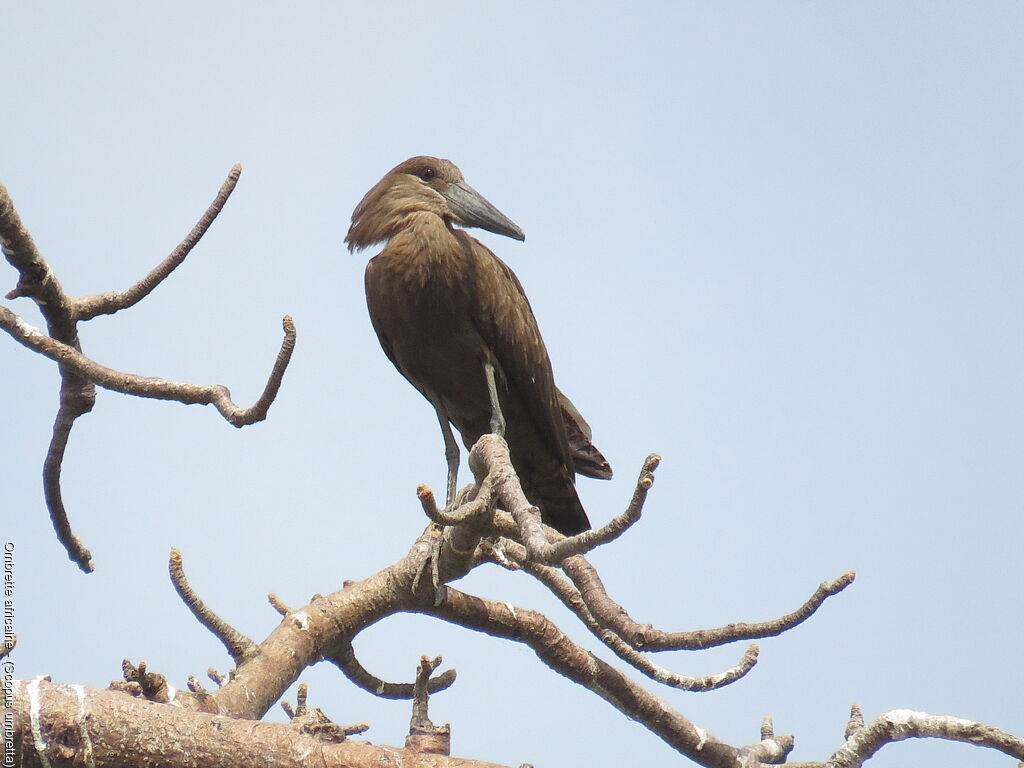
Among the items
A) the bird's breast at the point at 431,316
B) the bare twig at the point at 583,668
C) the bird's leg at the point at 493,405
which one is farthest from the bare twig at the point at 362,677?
the bird's breast at the point at 431,316

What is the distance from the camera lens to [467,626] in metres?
4.05

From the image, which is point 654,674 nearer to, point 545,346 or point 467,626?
point 467,626

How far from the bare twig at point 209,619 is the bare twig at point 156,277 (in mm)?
873

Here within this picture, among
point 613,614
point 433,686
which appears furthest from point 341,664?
point 613,614

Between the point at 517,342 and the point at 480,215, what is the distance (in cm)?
82

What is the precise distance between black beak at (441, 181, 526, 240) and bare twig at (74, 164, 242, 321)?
2.69 metres

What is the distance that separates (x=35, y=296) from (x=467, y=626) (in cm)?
187

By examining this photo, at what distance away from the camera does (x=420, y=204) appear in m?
6.14

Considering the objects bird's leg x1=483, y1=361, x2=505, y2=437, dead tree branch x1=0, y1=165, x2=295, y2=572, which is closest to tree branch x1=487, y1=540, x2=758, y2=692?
dead tree branch x1=0, y1=165, x2=295, y2=572

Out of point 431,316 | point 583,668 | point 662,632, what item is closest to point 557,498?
point 431,316

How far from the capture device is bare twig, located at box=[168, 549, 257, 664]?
10.8 ft

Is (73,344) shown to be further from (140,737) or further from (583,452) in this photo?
(583,452)

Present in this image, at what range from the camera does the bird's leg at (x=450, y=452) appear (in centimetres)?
564

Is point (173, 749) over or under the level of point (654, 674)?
under
